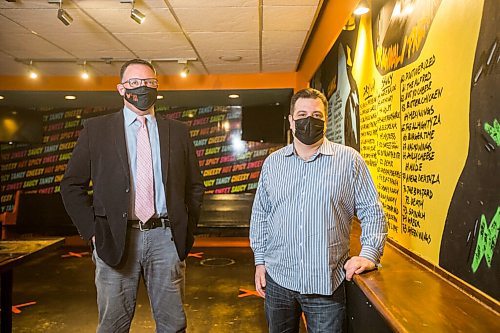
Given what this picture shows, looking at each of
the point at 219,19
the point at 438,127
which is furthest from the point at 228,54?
the point at 438,127

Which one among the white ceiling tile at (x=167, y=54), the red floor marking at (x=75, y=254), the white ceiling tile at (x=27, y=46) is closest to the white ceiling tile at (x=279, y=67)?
the white ceiling tile at (x=167, y=54)

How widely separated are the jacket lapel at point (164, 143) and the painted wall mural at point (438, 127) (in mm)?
1105

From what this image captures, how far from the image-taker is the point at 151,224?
204cm

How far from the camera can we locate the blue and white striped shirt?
165cm

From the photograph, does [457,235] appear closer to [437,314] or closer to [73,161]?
[437,314]

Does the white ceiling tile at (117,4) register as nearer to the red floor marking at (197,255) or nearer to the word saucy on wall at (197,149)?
the red floor marking at (197,255)

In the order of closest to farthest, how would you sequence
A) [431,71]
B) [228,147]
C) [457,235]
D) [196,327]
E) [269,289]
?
1. [457,235]
2. [431,71]
3. [269,289]
4. [196,327]
5. [228,147]

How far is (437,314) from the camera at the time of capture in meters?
1.21

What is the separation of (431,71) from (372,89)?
0.78 meters

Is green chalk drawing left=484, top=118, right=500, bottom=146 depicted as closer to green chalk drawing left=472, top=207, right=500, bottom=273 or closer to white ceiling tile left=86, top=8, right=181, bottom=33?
green chalk drawing left=472, top=207, right=500, bottom=273

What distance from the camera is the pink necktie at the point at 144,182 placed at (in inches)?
80.0

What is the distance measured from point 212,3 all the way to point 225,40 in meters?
1.05

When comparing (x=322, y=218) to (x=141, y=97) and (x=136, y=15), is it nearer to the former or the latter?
(x=141, y=97)

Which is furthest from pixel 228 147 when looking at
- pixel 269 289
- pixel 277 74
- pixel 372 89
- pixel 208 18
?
pixel 269 289
